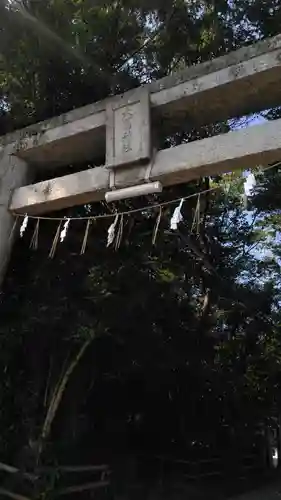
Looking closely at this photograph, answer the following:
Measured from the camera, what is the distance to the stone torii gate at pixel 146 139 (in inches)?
157

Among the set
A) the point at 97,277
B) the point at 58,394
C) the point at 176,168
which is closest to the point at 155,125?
the point at 176,168

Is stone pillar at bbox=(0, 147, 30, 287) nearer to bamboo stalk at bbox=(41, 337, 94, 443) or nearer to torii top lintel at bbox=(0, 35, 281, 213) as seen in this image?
torii top lintel at bbox=(0, 35, 281, 213)

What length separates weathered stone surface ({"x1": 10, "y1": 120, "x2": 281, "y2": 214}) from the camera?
3.84m

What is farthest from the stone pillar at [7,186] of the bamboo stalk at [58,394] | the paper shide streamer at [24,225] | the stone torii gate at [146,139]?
the bamboo stalk at [58,394]

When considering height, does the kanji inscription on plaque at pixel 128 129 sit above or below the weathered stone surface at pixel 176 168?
above

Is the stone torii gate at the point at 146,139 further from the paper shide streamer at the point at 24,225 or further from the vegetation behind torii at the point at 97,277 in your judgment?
the vegetation behind torii at the point at 97,277

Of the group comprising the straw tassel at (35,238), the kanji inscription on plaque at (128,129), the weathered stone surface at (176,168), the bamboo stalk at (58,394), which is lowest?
the bamboo stalk at (58,394)

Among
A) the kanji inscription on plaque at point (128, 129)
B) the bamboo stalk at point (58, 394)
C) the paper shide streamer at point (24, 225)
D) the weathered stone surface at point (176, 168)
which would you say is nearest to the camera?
the weathered stone surface at point (176, 168)

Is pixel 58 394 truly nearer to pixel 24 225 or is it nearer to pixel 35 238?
pixel 35 238

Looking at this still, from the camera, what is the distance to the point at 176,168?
13.5 feet

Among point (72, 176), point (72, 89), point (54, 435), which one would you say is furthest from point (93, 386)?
point (72, 89)

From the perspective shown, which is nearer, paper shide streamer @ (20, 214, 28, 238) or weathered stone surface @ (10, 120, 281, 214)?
weathered stone surface @ (10, 120, 281, 214)

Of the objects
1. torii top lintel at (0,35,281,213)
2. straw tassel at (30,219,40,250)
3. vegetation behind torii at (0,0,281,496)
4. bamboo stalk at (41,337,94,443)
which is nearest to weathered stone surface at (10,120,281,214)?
torii top lintel at (0,35,281,213)

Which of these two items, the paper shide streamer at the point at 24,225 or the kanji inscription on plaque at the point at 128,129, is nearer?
the kanji inscription on plaque at the point at 128,129
